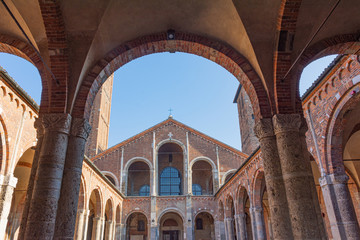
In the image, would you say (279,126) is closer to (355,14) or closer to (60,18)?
(355,14)

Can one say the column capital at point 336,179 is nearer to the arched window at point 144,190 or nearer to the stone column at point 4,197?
the stone column at point 4,197

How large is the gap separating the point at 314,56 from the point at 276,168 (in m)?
2.44

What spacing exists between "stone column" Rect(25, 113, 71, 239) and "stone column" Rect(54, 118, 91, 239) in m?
0.11

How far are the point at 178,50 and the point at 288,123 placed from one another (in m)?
2.91

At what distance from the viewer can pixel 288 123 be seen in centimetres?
500

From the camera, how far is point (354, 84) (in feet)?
25.6

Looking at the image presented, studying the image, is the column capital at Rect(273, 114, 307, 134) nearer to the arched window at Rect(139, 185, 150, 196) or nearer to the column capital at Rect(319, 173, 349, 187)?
the column capital at Rect(319, 173, 349, 187)

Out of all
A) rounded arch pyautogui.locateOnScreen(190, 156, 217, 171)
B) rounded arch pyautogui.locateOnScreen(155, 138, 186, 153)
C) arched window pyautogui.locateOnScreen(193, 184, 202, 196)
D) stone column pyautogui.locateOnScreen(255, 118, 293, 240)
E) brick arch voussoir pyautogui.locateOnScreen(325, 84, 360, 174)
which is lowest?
stone column pyautogui.locateOnScreen(255, 118, 293, 240)

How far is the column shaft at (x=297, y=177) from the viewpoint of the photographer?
4.29 meters

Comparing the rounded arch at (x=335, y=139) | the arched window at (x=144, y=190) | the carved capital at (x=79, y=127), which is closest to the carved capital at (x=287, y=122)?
the carved capital at (x=79, y=127)

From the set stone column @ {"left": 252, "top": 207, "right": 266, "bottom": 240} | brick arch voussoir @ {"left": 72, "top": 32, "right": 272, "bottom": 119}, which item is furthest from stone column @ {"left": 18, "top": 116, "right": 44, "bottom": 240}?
stone column @ {"left": 252, "top": 207, "right": 266, "bottom": 240}

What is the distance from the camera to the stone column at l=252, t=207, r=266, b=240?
1366 centimetres

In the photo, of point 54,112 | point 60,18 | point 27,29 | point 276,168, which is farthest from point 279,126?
point 27,29

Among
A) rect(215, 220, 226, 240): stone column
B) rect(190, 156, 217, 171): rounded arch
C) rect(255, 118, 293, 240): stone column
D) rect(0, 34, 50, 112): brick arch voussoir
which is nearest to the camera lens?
rect(255, 118, 293, 240): stone column
